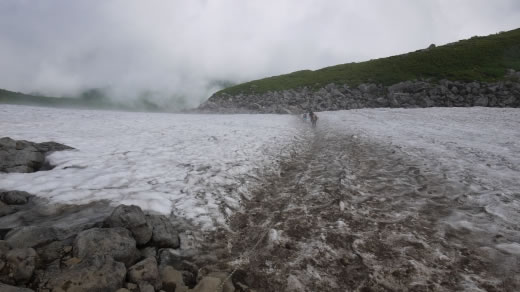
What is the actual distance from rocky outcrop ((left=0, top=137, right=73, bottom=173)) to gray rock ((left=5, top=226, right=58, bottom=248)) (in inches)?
179

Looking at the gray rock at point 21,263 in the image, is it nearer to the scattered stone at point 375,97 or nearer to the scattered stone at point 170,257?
the scattered stone at point 170,257

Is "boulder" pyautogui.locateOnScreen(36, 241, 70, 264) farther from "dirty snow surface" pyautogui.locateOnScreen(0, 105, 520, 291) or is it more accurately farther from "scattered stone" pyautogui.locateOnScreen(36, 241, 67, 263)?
"dirty snow surface" pyautogui.locateOnScreen(0, 105, 520, 291)

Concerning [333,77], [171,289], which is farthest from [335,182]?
[333,77]

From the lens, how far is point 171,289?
157 inches

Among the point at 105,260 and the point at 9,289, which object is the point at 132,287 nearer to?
the point at 105,260

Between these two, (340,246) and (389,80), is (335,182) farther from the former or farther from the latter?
(389,80)

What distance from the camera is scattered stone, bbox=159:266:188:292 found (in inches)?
157

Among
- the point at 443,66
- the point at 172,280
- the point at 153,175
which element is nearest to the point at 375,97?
the point at 443,66

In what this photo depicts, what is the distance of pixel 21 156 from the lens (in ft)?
26.9

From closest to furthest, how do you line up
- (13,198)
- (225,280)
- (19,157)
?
(225,280)
(13,198)
(19,157)

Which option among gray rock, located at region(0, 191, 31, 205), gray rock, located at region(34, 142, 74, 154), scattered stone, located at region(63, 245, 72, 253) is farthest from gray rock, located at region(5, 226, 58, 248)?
gray rock, located at region(34, 142, 74, 154)

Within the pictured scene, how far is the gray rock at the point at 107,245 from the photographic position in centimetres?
407

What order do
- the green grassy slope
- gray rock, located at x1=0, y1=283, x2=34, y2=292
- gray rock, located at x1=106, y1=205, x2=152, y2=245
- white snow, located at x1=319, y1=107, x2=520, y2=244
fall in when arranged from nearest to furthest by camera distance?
gray rock, located at x1=0, y1=283, x2=34, y2=292
gray rock, located at x1=106, y1=205, x2=152, y2=245
white snow, located at x1=319, y1=107, x2=520, y2=244
the green grassy slope

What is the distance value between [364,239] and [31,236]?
6000 mm
